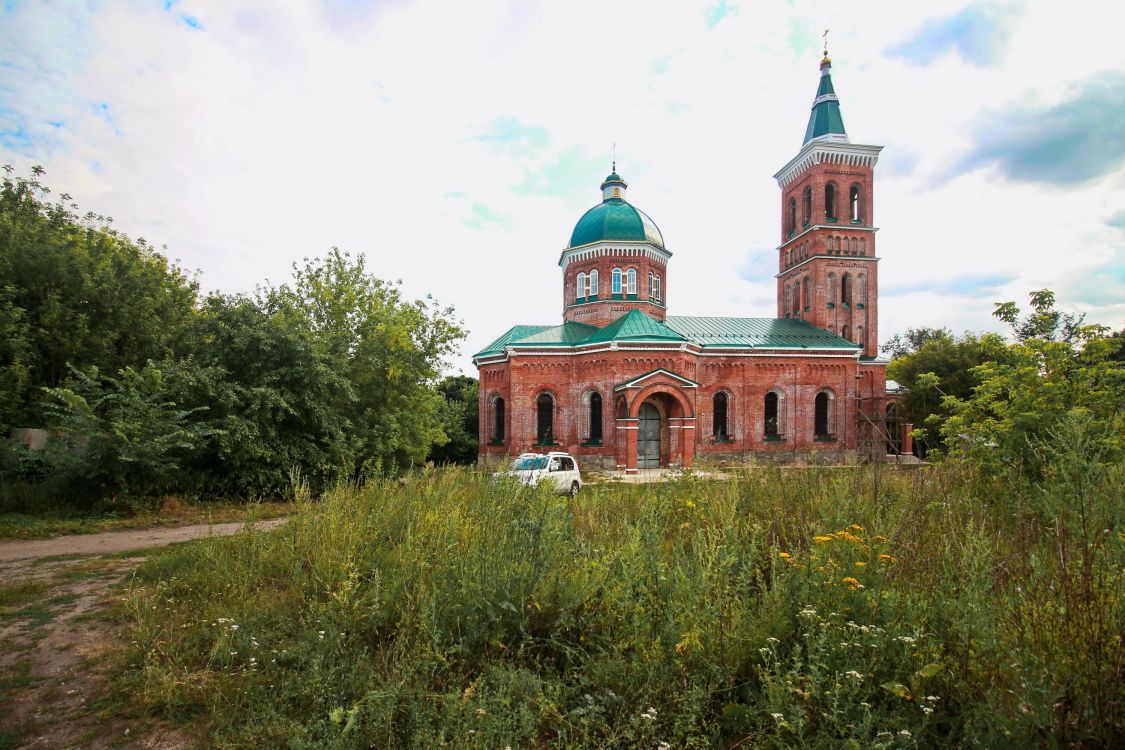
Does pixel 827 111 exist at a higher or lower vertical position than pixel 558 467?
higher

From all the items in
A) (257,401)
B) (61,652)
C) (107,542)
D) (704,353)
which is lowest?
(107,542)

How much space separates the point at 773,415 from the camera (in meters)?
26.0

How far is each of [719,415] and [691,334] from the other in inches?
165

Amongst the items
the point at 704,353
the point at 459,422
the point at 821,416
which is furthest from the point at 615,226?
the point at 821,416

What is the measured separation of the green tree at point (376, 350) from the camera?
1575cm

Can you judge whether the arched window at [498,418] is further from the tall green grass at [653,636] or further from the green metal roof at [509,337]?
the tall green grass at [653,636]

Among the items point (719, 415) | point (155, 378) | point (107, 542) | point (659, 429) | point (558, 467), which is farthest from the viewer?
point (719, 415)

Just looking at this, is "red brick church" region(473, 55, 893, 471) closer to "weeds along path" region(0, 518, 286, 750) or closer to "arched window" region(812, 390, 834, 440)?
"arched window" region(812, 390, 834, 440)

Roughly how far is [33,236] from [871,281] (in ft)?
109

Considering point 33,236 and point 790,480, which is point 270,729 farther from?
point 33,236

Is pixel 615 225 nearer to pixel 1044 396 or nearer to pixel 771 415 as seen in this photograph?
pixel 771 415

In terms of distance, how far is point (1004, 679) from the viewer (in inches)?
107

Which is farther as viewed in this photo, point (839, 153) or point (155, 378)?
point (839, 153)

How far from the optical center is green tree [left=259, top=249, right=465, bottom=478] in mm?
15750
